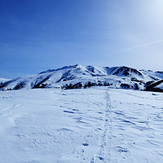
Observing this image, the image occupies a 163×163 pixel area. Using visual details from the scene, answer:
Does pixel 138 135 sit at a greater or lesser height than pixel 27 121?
lesser

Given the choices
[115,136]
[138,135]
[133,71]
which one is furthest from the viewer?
[133,71]

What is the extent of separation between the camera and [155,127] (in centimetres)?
657

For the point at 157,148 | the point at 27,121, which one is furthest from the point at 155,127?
the point at 27,121

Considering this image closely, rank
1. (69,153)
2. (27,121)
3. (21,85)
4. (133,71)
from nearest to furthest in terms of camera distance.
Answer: (69,153) < (27,121) < (21,85) < (133,71)

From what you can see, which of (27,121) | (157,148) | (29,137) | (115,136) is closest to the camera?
(157,148)

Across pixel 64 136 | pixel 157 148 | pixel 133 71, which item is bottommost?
pixel 157 148

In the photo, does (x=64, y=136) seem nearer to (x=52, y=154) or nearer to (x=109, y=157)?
(x=52, y=154)

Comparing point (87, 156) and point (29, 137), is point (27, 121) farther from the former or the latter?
point (87, 156)

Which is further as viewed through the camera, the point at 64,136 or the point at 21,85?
the point at 21,85

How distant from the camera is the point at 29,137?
4742mm

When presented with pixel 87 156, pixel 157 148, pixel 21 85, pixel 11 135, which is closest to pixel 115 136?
→ pixel 157 148

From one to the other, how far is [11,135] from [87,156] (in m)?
3.26

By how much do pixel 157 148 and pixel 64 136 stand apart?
3645mm

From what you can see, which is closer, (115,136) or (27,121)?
(115,136)
